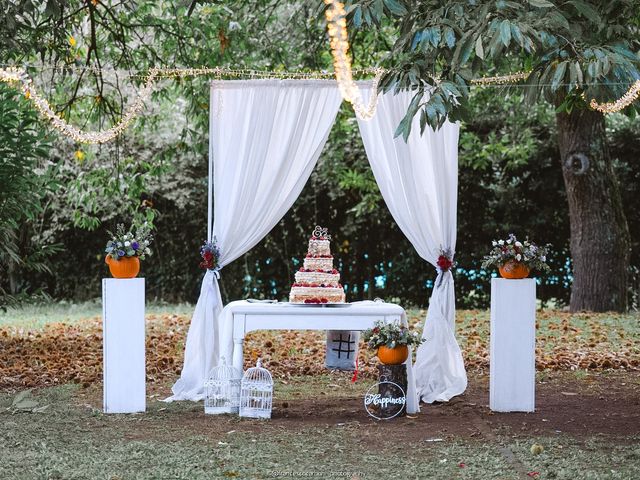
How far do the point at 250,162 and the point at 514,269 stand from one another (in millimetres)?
2080

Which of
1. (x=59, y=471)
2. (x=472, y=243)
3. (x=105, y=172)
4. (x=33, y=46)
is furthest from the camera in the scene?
(x=472, y=243)

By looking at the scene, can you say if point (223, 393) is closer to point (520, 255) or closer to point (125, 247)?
point (125, 247)

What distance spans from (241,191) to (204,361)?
1.29m

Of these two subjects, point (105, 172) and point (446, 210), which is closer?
point (446, 210)

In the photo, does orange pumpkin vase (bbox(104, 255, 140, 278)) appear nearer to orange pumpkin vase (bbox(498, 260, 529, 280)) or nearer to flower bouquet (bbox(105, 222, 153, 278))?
flower bouquet (bbox(105, 222, 153, 278))

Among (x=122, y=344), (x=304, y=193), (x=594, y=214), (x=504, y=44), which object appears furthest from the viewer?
(x=304, y=193)

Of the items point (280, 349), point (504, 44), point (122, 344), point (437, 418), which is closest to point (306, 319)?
point (437, 418)

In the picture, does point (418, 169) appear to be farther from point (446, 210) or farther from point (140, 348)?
point (140, 348)

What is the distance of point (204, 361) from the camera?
22.3ft

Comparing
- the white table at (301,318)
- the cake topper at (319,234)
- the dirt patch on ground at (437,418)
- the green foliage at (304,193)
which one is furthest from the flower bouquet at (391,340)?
the green foliage at (304,193)

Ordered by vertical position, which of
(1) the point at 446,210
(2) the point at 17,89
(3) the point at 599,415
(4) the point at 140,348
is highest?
(2) the point at 17,89

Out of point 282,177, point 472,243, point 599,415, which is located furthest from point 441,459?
point 472,243

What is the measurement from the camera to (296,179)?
271 inches

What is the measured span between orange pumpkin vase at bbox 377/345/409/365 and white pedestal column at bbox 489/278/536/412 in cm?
61
